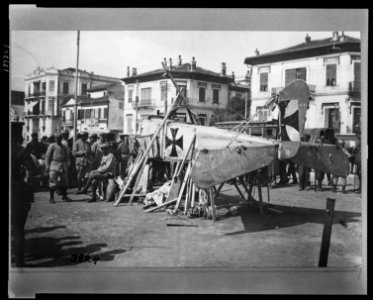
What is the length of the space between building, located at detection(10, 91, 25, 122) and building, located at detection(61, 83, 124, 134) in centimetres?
236

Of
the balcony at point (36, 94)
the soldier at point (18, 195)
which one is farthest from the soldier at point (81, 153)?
the soldier at point (18, 195)

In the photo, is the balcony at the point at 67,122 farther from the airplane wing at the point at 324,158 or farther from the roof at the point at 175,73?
the airplane wing at the point at 324,158

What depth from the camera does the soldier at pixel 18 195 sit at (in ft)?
21.1

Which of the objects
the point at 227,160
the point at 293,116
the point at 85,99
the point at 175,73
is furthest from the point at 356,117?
the point at 85,99

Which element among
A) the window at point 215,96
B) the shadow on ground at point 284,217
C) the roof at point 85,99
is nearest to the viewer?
the shadow on ground at point 284,217

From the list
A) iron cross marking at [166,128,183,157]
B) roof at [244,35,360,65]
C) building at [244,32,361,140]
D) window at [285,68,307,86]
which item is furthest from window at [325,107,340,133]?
iron cross marking at [166,128,183,157]

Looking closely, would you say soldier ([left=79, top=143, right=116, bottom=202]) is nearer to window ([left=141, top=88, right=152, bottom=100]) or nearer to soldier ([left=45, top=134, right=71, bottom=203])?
soldier ([left=45, top=134, right=71, bottom=203])

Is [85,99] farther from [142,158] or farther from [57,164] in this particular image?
[142,158]

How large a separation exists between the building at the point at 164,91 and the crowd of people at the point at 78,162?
1.33m

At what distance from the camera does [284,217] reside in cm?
840

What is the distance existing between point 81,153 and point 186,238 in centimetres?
555

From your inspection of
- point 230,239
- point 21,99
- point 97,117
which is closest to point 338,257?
point 230,239

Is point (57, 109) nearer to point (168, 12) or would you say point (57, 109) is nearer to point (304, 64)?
point (168, 12)

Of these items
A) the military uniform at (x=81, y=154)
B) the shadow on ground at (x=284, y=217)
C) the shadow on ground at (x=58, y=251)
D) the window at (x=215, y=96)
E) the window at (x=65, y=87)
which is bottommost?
the shadow on ground at (x=58, y=251)
